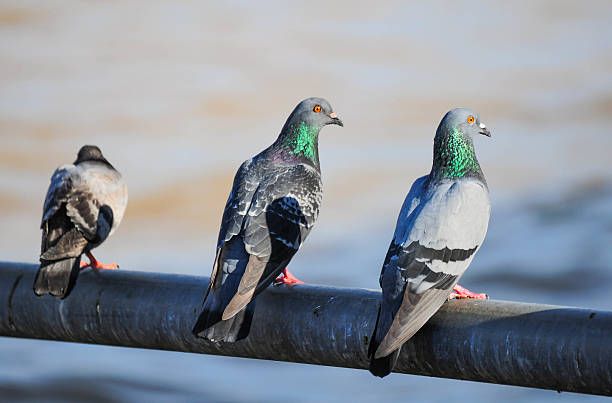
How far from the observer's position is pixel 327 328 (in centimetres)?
377

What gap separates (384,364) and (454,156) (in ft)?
5.07

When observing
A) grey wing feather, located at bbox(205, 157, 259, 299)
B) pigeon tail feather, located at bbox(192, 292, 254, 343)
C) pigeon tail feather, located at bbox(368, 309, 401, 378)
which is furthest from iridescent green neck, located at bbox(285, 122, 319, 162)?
pigeon tail feather, located at bbox(368, 309, 401, 378)

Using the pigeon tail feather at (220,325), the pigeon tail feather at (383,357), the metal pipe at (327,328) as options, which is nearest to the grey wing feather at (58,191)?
the metal pipe at (327,328)

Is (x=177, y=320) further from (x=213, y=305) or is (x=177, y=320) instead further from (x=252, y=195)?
(x=252, y=195)

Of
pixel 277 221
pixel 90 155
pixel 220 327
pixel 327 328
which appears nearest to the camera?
pixel 327 328

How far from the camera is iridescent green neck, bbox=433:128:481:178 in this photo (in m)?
4.88

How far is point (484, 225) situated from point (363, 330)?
1002 mm

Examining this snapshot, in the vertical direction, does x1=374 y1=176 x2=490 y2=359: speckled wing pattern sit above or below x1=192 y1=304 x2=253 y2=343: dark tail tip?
above

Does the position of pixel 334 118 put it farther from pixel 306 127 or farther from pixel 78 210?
pixel 78 210

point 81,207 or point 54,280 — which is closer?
point 54,280

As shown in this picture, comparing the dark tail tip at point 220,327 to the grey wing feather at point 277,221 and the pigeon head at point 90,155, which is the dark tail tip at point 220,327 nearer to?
the grey wing feather at point 277,221

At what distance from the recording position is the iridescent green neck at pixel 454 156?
4.88 m

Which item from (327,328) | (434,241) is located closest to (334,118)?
(434,241)

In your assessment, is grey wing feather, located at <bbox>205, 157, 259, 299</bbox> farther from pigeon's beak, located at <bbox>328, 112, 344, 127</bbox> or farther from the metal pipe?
pigeon's beak, located at <bbox>328, 112, 344, 127</bbox>
